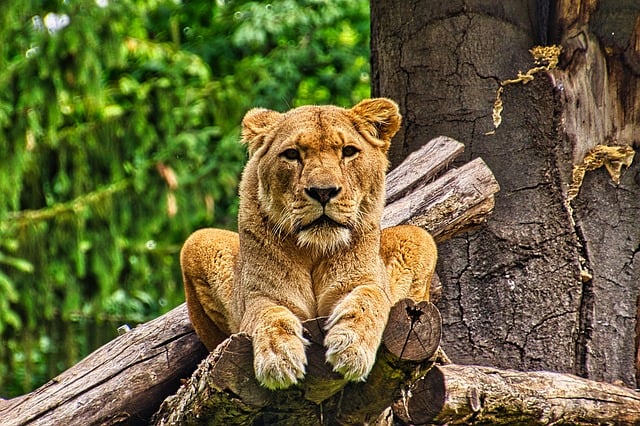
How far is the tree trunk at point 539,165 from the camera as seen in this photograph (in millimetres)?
7207

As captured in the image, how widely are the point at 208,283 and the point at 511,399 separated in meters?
1.77

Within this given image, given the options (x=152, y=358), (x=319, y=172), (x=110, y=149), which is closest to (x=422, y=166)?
(x=319, y=172)

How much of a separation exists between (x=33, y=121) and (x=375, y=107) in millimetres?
7253

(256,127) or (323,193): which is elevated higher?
(256,127)

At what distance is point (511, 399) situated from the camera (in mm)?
6020

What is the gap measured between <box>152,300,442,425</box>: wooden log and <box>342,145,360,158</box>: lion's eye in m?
1.00

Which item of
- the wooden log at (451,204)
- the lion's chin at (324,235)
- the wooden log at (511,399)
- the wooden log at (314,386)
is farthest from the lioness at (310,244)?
the wooden log at (511,399)

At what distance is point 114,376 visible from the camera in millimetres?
6469

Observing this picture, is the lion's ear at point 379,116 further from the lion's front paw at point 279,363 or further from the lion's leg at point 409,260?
the lion's front paw at point 279,363

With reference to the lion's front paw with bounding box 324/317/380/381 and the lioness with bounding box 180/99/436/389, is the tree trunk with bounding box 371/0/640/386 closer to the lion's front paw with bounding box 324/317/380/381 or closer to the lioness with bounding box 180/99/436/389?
the lioness with bounding box 180/99/436/389

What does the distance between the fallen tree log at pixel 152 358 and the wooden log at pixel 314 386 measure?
1.21 metres

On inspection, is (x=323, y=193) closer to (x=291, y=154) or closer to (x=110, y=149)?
(x=291, y=154)

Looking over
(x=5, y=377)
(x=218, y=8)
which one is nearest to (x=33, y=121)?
(x=5, y=377)

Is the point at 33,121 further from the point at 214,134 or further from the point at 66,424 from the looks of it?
the point at 66,424
